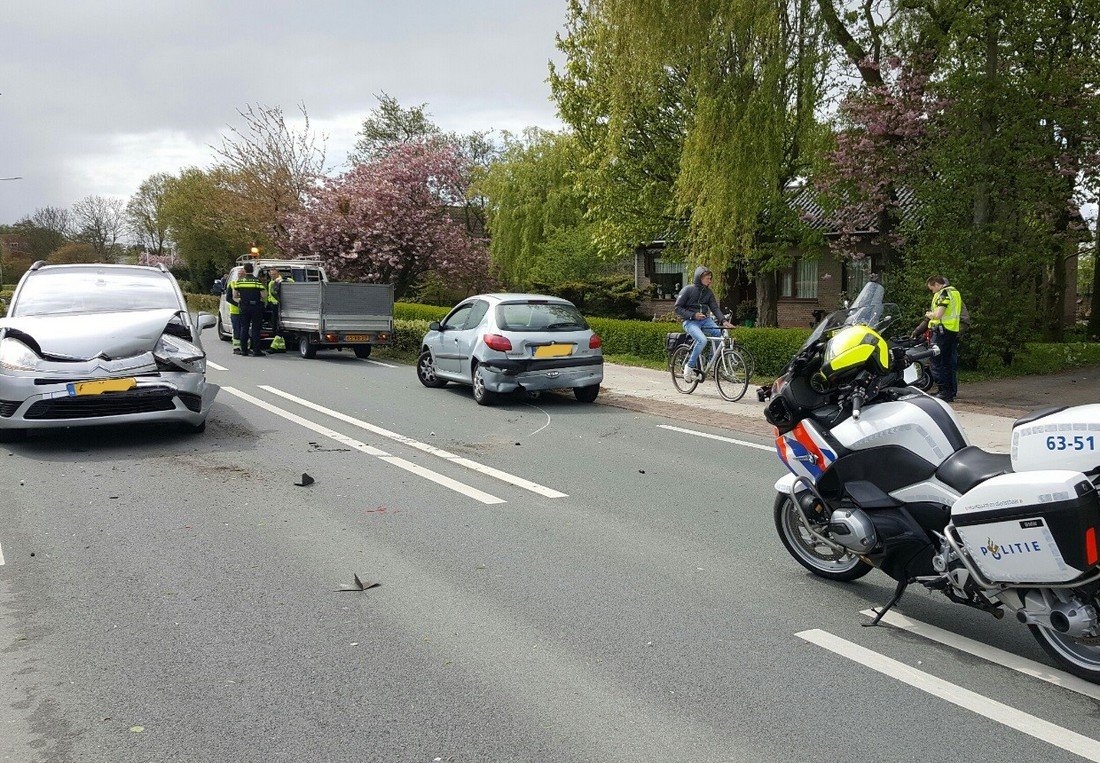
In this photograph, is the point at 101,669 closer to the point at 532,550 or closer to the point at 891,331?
the point at 532,550

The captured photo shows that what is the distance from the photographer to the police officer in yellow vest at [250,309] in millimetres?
19328

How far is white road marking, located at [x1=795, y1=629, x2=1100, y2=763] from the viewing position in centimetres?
325

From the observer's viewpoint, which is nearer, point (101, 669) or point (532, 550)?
point (101, 669)

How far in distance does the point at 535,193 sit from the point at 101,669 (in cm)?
3669

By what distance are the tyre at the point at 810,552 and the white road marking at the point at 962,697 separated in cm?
77

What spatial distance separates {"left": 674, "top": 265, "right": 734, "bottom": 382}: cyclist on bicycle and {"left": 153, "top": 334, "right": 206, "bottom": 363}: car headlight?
7201 mm

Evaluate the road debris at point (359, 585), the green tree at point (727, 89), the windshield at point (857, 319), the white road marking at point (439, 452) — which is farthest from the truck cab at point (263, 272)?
the windshield at point (857, 319)

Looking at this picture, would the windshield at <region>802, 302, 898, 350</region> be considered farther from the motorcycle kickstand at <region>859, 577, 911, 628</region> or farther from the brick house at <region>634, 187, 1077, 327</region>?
the brick house at <region>634, 187, 1077, 327</region>

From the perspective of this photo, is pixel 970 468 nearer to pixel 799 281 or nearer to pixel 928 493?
pixel 928 493

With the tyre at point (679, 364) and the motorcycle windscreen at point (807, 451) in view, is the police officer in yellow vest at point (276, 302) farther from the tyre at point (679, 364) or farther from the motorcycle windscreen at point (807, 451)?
the motorcycle windscreen at point (807, 451)

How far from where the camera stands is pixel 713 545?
580cm

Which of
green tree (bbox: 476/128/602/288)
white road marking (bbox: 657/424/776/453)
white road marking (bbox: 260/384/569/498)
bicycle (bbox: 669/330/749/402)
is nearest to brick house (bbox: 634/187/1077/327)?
green tree (bbox: 476/128/602/288)


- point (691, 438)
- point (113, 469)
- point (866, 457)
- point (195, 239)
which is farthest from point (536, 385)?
point (195, 239)

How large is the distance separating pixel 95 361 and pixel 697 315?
839cm
